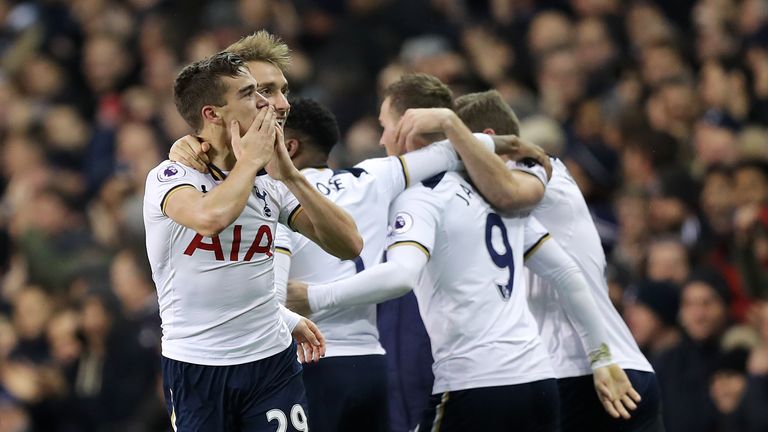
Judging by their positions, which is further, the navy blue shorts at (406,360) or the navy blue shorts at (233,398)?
the navy blue shorts at (406,360)

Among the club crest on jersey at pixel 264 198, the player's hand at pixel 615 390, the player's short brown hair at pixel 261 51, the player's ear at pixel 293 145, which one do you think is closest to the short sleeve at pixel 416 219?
the player's ear at pixel 293 145

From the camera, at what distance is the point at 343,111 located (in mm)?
13078

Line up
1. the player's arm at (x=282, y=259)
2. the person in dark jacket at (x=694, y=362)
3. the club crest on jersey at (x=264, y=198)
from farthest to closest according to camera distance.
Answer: the person in dark jacket at (x=694, y=362) < the player's arm at (x=282, y=259) < the club crest on jersey at (x=264, y=198)

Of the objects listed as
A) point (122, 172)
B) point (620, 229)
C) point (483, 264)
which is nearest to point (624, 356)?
point (483, 264)

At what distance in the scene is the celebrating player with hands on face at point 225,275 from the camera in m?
5.15

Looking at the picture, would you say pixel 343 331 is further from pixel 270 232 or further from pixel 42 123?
pixel 42 123

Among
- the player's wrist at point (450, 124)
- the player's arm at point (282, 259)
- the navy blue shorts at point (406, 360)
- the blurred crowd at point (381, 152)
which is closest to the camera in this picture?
the player's arm at point (282, 259)

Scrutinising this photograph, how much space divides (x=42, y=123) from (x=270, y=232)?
10086mm

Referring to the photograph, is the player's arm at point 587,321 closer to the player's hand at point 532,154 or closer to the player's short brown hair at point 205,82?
the player's hand at point 532,154

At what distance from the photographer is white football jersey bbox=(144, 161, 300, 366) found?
16.9 ft

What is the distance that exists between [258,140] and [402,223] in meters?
1.17

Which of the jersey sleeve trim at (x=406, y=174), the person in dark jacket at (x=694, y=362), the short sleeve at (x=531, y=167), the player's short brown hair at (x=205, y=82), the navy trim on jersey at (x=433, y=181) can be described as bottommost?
the person in dark jacket at (x=694, y=362)

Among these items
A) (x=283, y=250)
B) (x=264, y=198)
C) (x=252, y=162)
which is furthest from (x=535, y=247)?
(x=252, y=162)

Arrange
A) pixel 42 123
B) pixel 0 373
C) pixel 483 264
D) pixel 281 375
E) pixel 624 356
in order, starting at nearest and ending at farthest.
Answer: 1. pixel 281 375
2. pixel 483 264
3. pixel 624 356
4. pixel 0 373
5. pixel 42 123
